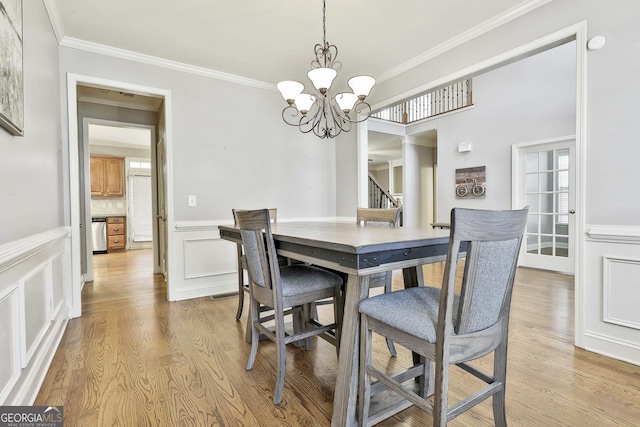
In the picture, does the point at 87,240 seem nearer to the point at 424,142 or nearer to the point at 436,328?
the point at 436,328

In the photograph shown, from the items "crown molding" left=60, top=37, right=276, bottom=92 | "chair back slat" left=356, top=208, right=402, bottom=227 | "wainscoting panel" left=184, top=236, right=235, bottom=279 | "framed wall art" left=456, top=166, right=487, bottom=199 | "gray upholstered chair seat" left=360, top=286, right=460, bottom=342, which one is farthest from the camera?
"framed wall art" left=456, top=166, right=487, bottom=199

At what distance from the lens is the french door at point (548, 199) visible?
14.9 ft

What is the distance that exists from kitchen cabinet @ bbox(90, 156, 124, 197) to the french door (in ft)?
26.0

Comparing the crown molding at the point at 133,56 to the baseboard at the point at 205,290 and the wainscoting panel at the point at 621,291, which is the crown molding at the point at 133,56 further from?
the wainscoting panel at the point at 621,291

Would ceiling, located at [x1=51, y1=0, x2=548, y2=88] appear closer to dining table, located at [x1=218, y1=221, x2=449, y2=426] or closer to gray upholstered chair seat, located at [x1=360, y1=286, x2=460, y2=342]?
dining table, located at [x1=218, y1=221, x2=449, y2=426]

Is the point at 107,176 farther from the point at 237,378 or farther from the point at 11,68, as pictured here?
the point at 237,378

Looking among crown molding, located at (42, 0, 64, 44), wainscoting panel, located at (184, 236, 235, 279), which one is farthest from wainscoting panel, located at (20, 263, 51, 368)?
crown molding, located at (42, 0, 64, 44)

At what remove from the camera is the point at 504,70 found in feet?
16.5

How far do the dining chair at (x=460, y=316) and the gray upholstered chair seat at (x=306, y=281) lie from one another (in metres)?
0.47

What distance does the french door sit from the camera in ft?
14.9

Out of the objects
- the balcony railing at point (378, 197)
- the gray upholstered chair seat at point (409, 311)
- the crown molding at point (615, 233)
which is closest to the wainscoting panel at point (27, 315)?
the gray upholstered chair seat at point (409, 311)

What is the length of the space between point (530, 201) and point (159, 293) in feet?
17.9

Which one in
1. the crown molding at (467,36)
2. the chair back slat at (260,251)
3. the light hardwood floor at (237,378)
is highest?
the crown molding at (467,36)

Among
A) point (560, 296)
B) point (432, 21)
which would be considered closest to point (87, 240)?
point (432, 21)
